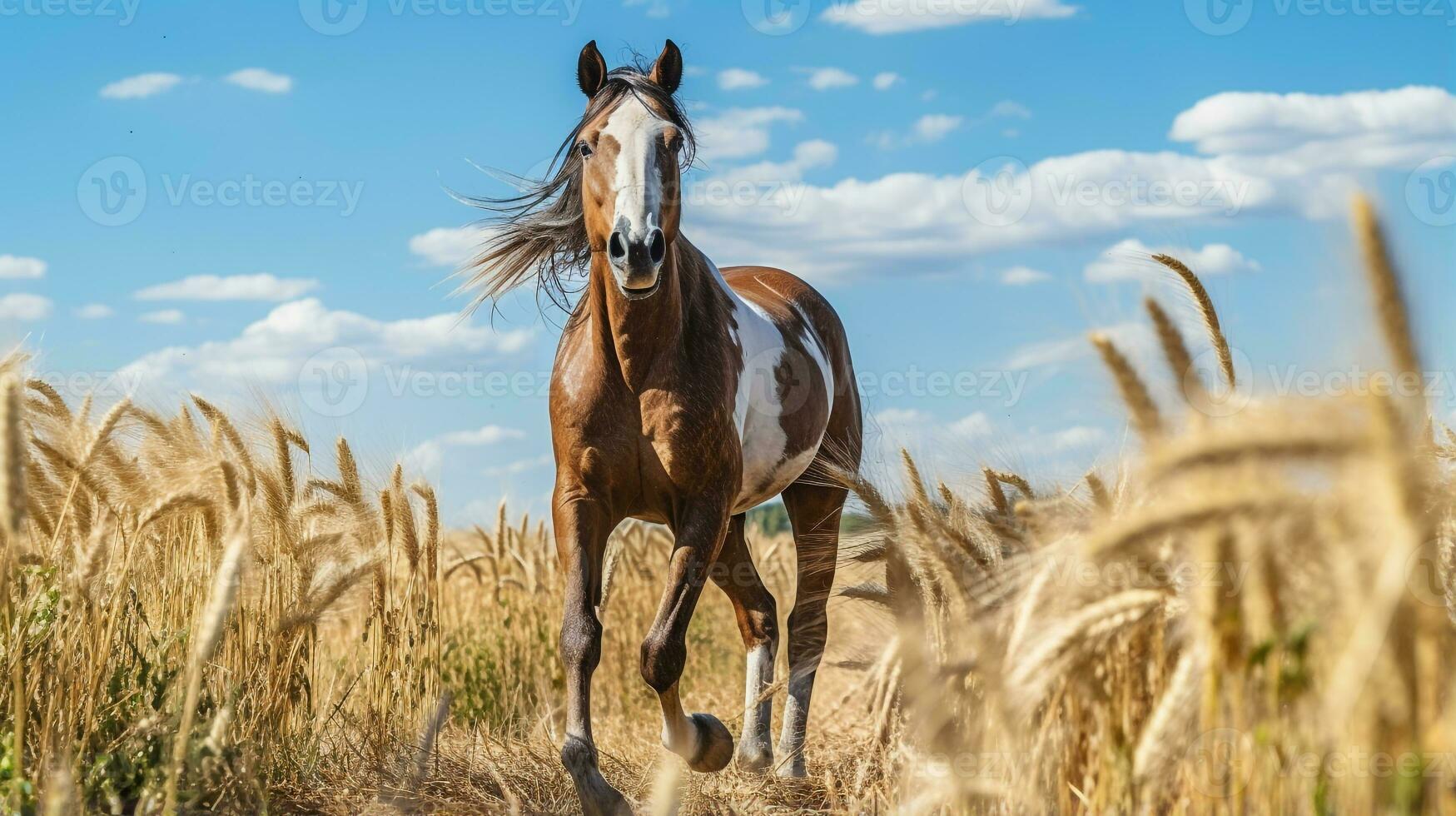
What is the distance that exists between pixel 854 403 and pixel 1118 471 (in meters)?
3.89

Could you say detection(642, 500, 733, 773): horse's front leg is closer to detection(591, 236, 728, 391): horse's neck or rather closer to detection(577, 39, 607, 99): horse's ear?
detection(591, 236, 728, 391): horse's neck

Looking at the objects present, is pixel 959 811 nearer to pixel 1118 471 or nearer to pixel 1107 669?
pixel 1107 669

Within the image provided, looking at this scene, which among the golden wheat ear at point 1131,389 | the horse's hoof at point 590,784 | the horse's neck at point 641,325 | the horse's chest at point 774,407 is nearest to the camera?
the golden wheat ear at point 1131,389

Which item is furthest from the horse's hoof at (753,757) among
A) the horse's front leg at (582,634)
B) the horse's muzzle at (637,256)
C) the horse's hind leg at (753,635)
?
the horse's muzzle at (637,256)

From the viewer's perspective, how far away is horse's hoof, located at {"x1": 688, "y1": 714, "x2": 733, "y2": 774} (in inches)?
186

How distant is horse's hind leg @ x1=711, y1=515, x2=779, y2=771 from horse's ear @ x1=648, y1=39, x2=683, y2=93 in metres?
2.03

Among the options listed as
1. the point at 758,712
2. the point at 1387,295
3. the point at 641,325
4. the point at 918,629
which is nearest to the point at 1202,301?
the point at 918,629

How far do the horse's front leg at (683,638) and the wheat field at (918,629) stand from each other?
22 cm

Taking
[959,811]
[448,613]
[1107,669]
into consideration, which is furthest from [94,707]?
[448,613]

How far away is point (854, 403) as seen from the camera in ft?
22.8

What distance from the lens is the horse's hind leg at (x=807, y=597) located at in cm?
554

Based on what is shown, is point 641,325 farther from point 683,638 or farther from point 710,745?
point 710,745

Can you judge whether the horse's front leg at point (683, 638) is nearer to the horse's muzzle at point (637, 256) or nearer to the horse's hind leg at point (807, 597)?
the horse's hind leg at point (807, 597)

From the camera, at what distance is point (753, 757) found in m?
5.29
